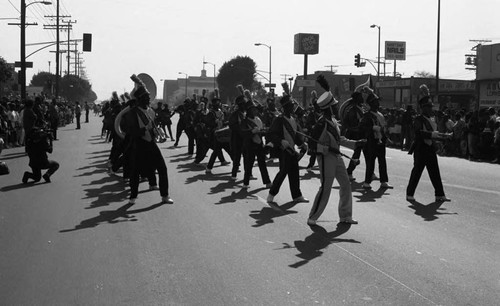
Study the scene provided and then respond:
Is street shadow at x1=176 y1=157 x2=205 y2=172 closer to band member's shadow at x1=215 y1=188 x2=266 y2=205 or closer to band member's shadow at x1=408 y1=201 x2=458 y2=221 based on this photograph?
band member's shadow at x1=215 y1=188 x2=266 y2=205

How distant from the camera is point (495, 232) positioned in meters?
9.34

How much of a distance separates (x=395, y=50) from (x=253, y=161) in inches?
3097

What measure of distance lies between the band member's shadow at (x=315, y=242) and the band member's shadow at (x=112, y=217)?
270cm

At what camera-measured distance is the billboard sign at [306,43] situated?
72.4 meters

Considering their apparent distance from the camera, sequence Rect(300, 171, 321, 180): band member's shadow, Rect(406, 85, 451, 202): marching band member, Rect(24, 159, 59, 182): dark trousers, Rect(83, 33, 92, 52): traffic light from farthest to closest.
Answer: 1. Rect(83, 33, 92, 52): traffic light
2. Rect(300, 171, 321, 180): band member's shadow
3. Rect(24, 159, 59, 182): dark trousers
4. Rect(406, 85, 451, 202): marching band member

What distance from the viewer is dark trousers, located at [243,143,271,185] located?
1405 centimetres

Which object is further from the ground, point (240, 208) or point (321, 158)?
point (321, 158)

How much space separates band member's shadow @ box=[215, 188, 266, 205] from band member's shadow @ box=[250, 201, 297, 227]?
87 cm

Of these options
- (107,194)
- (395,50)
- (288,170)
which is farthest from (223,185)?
(395,50)

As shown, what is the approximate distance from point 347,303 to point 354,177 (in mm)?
10353

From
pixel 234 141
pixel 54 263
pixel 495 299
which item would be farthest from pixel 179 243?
pixel 234 141

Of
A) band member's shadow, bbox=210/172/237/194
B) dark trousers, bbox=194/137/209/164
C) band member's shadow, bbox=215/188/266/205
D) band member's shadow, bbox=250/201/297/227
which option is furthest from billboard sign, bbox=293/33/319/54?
band member's shadow, bbox=250/201/297/227

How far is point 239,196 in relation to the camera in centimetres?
1292

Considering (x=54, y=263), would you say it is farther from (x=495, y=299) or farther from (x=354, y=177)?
(x=354, y=177)
